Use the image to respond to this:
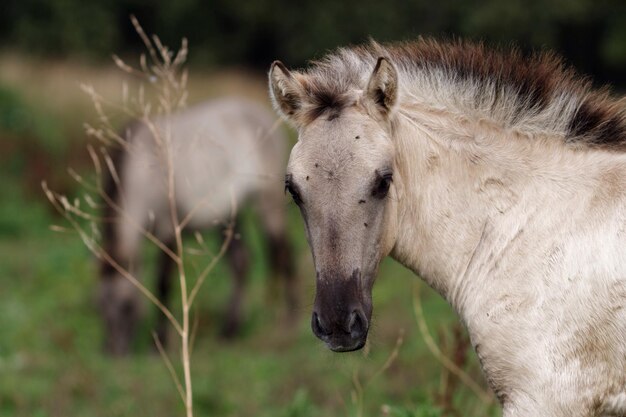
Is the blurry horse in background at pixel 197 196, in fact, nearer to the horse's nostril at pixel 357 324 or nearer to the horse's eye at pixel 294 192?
the horse's eye at pixel 294 192

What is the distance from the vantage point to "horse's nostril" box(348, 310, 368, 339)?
3748 mm

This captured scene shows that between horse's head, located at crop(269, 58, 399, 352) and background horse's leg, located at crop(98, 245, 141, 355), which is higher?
horse's head, located at crop(269, 58, 399, 352)

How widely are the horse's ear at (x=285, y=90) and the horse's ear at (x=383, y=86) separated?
32 cm

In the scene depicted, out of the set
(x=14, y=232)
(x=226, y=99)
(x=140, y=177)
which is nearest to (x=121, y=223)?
(x=140, y=177)

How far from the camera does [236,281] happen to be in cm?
1119

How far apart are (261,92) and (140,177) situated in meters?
11.1

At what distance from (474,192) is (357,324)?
818mm

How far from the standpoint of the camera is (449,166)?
418 cm

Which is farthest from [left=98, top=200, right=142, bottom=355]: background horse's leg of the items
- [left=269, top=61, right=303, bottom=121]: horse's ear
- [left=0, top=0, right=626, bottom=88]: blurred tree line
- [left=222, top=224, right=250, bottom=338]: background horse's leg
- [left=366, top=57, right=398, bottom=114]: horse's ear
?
[left=0, top=0, right=626, bottom=88]: blurred tree line

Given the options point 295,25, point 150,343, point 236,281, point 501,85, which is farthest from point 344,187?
point 295,25

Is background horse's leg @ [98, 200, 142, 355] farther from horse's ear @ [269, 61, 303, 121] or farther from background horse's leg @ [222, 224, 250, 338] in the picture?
horse's ear @ [269, 61, 303, 121]

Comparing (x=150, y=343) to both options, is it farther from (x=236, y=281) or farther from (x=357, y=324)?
(x=357, y=324)

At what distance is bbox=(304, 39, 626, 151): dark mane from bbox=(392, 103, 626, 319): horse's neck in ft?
0.32

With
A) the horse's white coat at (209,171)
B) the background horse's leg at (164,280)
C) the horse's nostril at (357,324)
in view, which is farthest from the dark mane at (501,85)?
the background horse's leg at (164,280)
